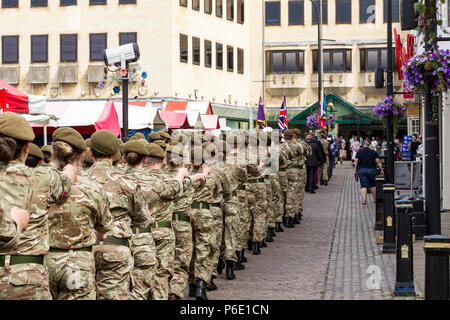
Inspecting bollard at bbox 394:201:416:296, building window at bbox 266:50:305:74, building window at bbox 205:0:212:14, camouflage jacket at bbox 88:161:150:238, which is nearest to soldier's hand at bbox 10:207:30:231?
camouflage jacket at bbox 88:161:150:238

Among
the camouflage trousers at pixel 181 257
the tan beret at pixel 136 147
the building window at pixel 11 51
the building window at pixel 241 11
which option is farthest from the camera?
the building window at pixel 241 11

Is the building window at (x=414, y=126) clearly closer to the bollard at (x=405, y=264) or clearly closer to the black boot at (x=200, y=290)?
the bollard at (x=405, y=264)

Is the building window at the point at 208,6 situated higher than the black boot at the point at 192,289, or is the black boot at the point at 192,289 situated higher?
the building window at the point at 208,6

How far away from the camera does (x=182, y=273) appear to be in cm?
917

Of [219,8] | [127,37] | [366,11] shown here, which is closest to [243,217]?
[127,37]

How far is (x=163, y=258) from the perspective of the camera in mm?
8336

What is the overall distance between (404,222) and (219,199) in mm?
2327

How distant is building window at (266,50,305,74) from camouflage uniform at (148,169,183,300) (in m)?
47.8

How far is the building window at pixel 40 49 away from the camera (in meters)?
44.1

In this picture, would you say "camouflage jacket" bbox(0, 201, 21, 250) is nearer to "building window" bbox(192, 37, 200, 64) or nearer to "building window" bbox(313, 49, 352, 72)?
"building window" bbox(192, 37, 200, 64)

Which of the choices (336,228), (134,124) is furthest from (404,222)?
(134,124)

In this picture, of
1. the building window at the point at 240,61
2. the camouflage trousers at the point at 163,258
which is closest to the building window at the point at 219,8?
the building window at the point at 240,61

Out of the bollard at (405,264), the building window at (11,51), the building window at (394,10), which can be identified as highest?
the building window at (394,10)

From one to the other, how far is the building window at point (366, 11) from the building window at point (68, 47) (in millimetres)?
20748
